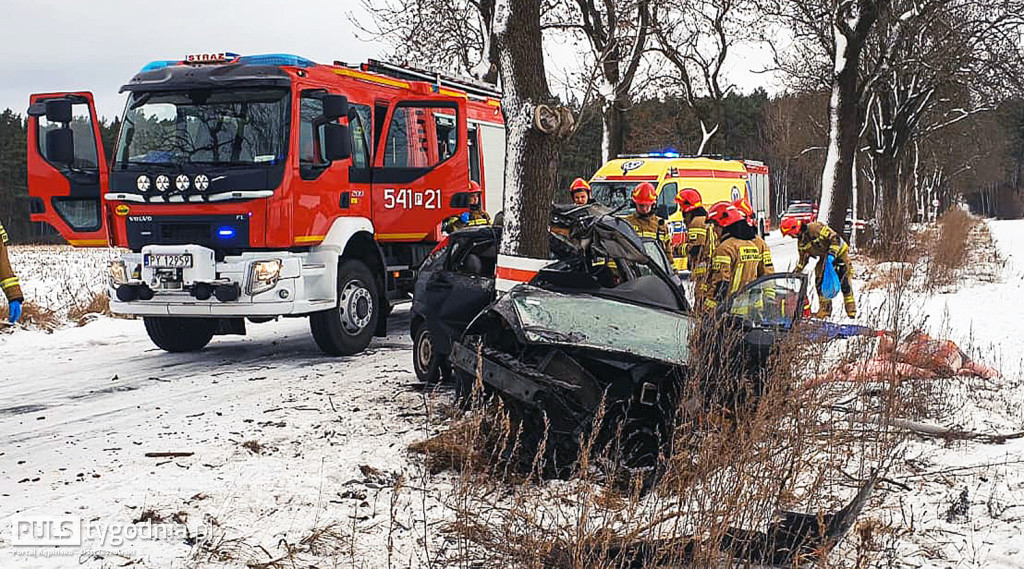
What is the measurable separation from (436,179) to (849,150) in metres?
9.16

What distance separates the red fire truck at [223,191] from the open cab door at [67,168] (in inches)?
0.5

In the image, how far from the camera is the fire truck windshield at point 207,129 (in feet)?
26.4

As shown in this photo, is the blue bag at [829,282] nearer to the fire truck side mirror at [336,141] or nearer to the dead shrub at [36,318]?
the fire truck side mirror at [336,141]

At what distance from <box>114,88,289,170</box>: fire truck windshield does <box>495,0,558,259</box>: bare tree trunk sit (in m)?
2.29

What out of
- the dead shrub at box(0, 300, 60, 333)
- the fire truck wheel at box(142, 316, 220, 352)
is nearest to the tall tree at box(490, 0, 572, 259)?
the fire truck wheel at box(142, 316, 220, 352)

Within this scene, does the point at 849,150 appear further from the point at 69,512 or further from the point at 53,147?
the point at 69,512

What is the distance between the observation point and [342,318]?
882cm

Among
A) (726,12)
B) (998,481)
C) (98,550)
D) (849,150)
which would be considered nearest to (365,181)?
(98,550)

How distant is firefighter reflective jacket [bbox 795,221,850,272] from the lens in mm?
Answer: 9164

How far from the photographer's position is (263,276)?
26.0ft

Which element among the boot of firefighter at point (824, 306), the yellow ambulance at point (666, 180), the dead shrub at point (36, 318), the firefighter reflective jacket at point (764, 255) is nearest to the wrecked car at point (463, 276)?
the firefighter reflective jacket at point (764, 255)

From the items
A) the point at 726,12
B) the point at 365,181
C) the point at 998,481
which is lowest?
the point at 998,481

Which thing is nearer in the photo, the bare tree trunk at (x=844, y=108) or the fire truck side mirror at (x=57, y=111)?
the fire truck side mirror at (x=57, y=111)

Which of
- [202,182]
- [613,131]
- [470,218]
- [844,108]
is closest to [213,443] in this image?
[202,182]
